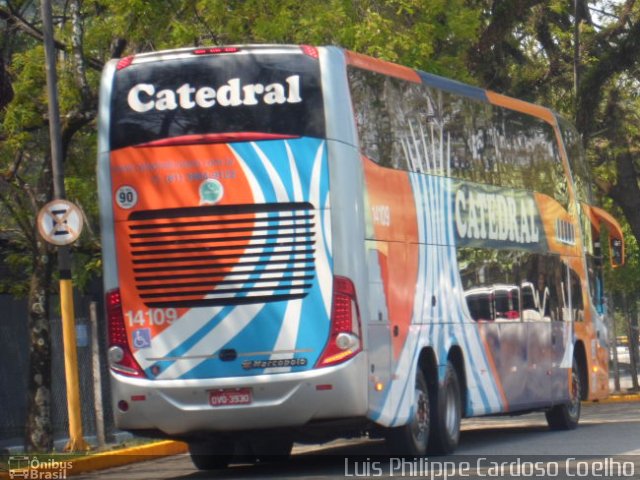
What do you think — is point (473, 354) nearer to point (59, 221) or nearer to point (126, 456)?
point (126, 456)

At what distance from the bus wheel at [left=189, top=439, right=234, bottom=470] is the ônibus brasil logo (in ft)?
9.45

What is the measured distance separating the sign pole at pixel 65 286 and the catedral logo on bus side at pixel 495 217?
5044 mm

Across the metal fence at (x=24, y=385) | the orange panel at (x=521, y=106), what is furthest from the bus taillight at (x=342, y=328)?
the metal fence at (x=24, y=385)

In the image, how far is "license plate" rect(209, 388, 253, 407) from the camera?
14047mm

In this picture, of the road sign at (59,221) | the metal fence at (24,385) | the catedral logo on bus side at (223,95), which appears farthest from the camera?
the metal fence at (24,385)

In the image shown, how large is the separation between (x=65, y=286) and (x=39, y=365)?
2.64m

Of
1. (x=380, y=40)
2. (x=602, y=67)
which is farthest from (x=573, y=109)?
(x=380, y=40)

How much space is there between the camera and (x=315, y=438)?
15219 mm

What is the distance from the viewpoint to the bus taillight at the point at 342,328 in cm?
1403

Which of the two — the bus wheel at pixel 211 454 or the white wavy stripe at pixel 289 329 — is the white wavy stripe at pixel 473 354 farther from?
the white wavy stripe at pixel 289 329

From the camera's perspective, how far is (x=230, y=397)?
46.2 feet

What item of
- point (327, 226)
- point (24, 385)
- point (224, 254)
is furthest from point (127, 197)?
point (24, 385)

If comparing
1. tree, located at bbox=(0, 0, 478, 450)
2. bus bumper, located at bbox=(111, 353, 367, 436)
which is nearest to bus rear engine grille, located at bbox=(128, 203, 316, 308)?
bus bumper, located at bbox=(111, 353, 367, 436)

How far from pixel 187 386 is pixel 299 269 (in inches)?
59.2
